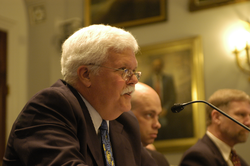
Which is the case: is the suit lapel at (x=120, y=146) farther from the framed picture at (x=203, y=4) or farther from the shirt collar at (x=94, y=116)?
the framed picture at (x=203, y=4)

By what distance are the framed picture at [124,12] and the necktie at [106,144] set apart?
13.0ft

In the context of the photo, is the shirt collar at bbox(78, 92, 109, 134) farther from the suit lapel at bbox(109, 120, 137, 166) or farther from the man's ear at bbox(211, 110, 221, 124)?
the man's ear at bbox(211, 110, 221, 124)

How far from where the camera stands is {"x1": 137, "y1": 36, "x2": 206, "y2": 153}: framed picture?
5.16 meters

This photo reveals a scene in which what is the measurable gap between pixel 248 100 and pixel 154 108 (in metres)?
1.10

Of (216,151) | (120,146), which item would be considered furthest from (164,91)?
(120,146)

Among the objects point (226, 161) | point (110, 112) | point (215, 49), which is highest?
point (215, 49)

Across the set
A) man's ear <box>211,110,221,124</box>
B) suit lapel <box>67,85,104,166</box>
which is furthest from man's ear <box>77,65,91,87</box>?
man's ear <box>211,110,221,124</box>

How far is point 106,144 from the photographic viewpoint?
188cm

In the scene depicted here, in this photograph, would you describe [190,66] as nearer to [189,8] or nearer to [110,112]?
[189,8]

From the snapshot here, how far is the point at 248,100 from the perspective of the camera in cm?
344

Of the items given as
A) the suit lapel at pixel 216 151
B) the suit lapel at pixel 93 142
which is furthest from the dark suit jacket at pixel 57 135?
the suit lapel at pixel 216 151

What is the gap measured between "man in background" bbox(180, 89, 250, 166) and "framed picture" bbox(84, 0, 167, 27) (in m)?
2.56

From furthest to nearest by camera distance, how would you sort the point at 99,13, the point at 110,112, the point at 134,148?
the point at 99,13 → the point at 134,148 → the point at 110,112

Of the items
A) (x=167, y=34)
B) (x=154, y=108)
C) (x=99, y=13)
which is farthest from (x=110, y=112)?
(x=99, y=13)
